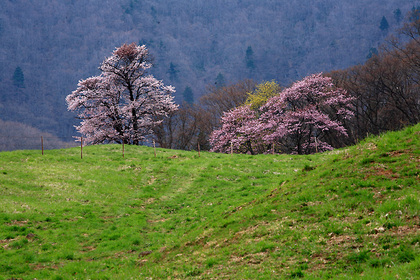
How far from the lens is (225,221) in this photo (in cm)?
1609

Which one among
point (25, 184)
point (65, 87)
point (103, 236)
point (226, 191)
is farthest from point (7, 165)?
point (65, 87)

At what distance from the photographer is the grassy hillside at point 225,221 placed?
10.0 m

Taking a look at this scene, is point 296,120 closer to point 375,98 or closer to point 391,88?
point 391,88

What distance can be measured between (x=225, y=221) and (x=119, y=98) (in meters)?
50.2

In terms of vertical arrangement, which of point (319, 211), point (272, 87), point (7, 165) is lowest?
point (319, 211)

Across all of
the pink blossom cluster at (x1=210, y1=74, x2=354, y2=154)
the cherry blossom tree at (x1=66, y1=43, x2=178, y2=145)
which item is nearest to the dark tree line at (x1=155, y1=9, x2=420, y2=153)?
the pink blossom cluster at (x1=210, y1=74, x2=354, y2=154)

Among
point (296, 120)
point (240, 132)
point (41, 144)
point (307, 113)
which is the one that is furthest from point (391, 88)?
point (41, 144)

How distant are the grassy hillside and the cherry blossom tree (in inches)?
1075

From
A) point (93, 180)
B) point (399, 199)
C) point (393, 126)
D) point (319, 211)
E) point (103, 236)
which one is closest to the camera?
point (399, 199)

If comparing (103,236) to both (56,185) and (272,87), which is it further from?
(272,87)

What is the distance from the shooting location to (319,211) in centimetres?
1283

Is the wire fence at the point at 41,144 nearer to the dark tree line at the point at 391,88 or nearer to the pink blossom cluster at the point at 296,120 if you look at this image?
the pink blossom cluster at the point at 296,120

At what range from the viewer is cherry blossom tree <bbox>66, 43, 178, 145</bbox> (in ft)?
191

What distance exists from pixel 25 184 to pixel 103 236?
10.9 metres
